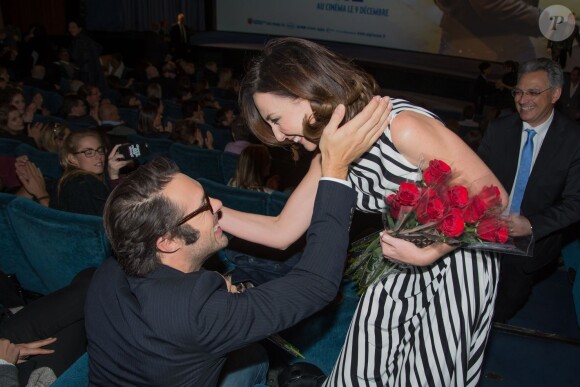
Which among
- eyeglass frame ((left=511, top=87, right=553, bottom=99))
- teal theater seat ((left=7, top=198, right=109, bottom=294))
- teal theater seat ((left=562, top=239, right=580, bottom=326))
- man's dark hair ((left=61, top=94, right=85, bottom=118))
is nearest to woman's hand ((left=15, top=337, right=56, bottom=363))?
teal theater seat ((left=7, top=198, right=109, bottom=294))

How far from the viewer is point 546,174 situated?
101 inches

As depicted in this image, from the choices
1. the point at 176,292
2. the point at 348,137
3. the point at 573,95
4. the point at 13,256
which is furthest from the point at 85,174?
the point at 573,95

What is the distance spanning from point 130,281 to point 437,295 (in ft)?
3.11

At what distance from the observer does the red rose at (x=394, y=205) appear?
1318 millimetres

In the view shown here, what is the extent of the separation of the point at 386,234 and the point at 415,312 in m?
0.37

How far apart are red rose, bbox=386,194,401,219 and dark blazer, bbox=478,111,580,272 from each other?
1511mm

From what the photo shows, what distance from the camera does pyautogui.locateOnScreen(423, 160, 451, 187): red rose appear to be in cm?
126

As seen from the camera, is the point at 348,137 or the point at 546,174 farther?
the point at 546,174

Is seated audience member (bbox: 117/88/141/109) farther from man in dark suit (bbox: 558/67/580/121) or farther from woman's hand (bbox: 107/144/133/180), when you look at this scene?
man in dark suit (bbox: 558/67/580/121)

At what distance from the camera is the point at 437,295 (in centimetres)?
157

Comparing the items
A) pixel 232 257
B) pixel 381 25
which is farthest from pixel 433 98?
pixel 232 257

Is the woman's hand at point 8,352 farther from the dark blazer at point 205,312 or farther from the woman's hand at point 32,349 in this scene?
the dark blazer at point 205,312

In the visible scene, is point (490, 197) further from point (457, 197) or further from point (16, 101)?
point (16, 101)

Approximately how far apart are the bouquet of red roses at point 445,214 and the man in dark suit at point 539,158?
1.26 m
